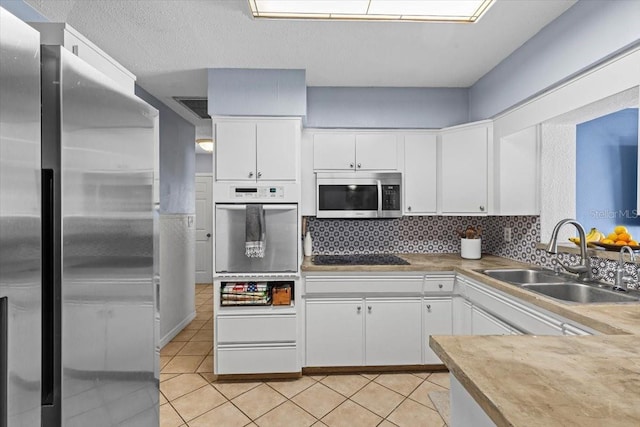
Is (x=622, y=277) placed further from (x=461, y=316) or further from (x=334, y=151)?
(x=334, y=151)

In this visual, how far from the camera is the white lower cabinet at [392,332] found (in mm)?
2730

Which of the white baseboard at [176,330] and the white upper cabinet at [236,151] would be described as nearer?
the white upper cabinet at [236,151]

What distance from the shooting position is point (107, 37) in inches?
90.5

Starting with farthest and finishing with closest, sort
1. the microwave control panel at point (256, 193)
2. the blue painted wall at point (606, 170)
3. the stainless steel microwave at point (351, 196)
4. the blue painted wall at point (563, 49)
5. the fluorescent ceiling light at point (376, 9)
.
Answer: the stainless steel microwave at point (351, 196) < the microwave control panel at point (256, 193) < the blue painted wall at point (606, 170) < the fluorescent ceiling light at point (376, 9) < the blue painted wall at point (563, 49)

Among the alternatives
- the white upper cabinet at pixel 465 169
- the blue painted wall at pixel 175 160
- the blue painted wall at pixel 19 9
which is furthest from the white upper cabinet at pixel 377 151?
the blue painted wall at pixel 19 9

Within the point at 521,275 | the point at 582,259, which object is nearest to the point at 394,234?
the point at 521,275

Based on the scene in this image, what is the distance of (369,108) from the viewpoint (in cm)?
319

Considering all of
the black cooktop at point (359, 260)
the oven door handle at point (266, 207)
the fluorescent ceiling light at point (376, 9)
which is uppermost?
the fluorescent ceiling light at point (376, 9)

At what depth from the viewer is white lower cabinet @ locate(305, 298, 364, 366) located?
2717 millimetres

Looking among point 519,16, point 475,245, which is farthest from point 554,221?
point 519,16

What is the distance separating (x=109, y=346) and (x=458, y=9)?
2171 millimetres

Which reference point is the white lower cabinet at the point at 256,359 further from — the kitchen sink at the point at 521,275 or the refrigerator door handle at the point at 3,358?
the refrigerator door handle at the point at 3,358

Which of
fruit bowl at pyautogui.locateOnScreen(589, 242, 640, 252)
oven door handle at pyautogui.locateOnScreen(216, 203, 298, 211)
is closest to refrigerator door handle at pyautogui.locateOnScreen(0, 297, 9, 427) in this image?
oven door handle at pyautogui.locateOnScreen(216, 203, 298, 211)

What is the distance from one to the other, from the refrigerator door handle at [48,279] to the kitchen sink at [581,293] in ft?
7.37
